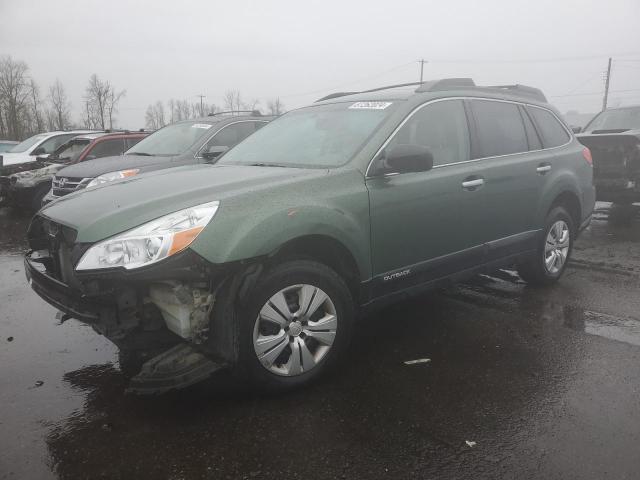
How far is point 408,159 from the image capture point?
3.08m

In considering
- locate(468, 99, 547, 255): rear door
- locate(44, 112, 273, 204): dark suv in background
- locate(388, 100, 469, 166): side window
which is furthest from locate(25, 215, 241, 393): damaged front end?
locate(44, 112, 273, 204): dark suv in background

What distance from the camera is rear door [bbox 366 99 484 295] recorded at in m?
3.23

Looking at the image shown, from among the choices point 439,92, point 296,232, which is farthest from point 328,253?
point 439,92

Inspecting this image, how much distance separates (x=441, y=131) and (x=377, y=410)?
214 centimetres

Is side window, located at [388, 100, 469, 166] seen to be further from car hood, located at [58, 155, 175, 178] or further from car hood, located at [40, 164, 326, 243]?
car hood, located at [58, 155, 175, 178]

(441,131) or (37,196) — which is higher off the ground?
(441,131)

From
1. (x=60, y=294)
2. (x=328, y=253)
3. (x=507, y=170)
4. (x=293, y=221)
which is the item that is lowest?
(x=60, y=294)

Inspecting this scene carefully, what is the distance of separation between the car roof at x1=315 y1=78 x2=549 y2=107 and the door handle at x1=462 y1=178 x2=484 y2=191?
70cm

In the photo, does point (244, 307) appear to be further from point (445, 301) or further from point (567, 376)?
point (445, 301)

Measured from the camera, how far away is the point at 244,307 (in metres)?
2.60

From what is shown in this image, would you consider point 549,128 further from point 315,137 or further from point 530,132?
point 315,137

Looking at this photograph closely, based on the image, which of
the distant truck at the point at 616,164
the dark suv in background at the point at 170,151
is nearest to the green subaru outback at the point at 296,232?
the dark suv in background at the point at 170,151

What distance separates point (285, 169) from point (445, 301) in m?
2.18

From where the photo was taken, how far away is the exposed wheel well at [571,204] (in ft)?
15.8
